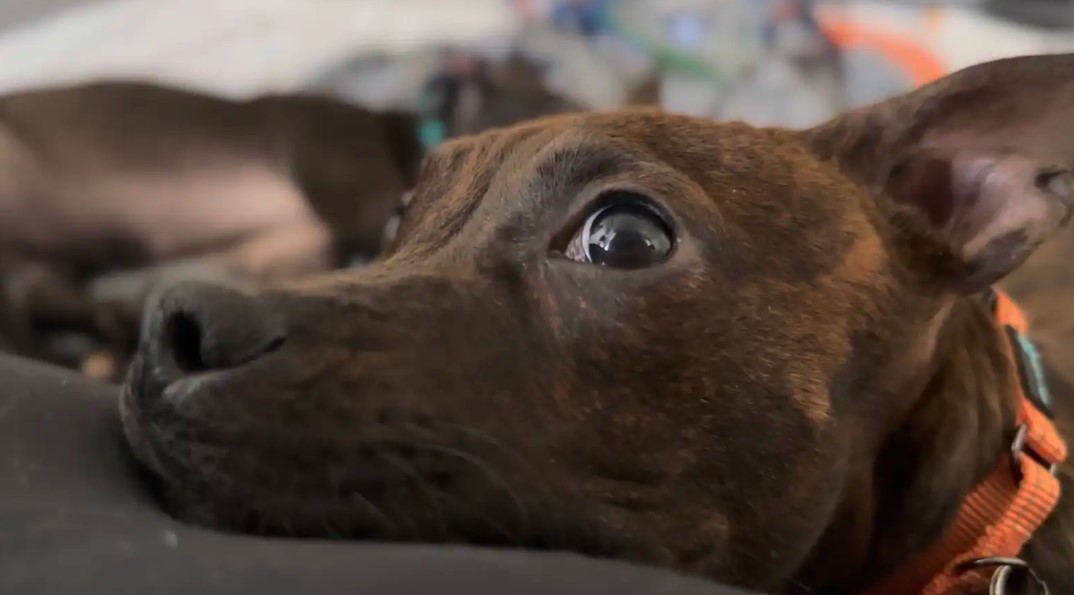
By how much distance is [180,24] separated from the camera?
185 inches

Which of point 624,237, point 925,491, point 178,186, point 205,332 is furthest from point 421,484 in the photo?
point 178,186

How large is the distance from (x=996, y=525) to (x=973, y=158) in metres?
0.54

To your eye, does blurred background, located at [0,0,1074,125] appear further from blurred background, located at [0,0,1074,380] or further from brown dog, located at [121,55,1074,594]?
brown dog, located at [121,55,1074,594]

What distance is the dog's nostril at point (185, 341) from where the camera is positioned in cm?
124

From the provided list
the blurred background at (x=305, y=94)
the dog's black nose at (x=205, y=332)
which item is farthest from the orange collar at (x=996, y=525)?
the blurred background at (x=305, y=94)

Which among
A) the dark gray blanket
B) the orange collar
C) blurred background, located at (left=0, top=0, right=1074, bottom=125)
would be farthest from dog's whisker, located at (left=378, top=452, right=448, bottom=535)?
blurred background, located at (left=0, top=0, right=1074, bottom=125)

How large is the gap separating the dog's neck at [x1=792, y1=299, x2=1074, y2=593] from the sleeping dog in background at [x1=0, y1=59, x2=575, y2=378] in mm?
2518

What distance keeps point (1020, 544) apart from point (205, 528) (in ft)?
3.58

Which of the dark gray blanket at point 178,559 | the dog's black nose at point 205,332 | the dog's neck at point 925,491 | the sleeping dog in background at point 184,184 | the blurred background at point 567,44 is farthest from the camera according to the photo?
the blurred background at point 567,44

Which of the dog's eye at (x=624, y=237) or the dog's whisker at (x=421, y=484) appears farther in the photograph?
the dog's eye at (x=624, y=237)

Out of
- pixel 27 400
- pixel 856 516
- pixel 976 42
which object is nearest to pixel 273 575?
pixel 27 400

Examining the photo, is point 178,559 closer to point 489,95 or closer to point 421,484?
point 421,484

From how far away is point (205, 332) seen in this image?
3.99ft

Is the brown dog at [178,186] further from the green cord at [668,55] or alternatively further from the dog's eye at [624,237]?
the dog's eye at [624,237]
